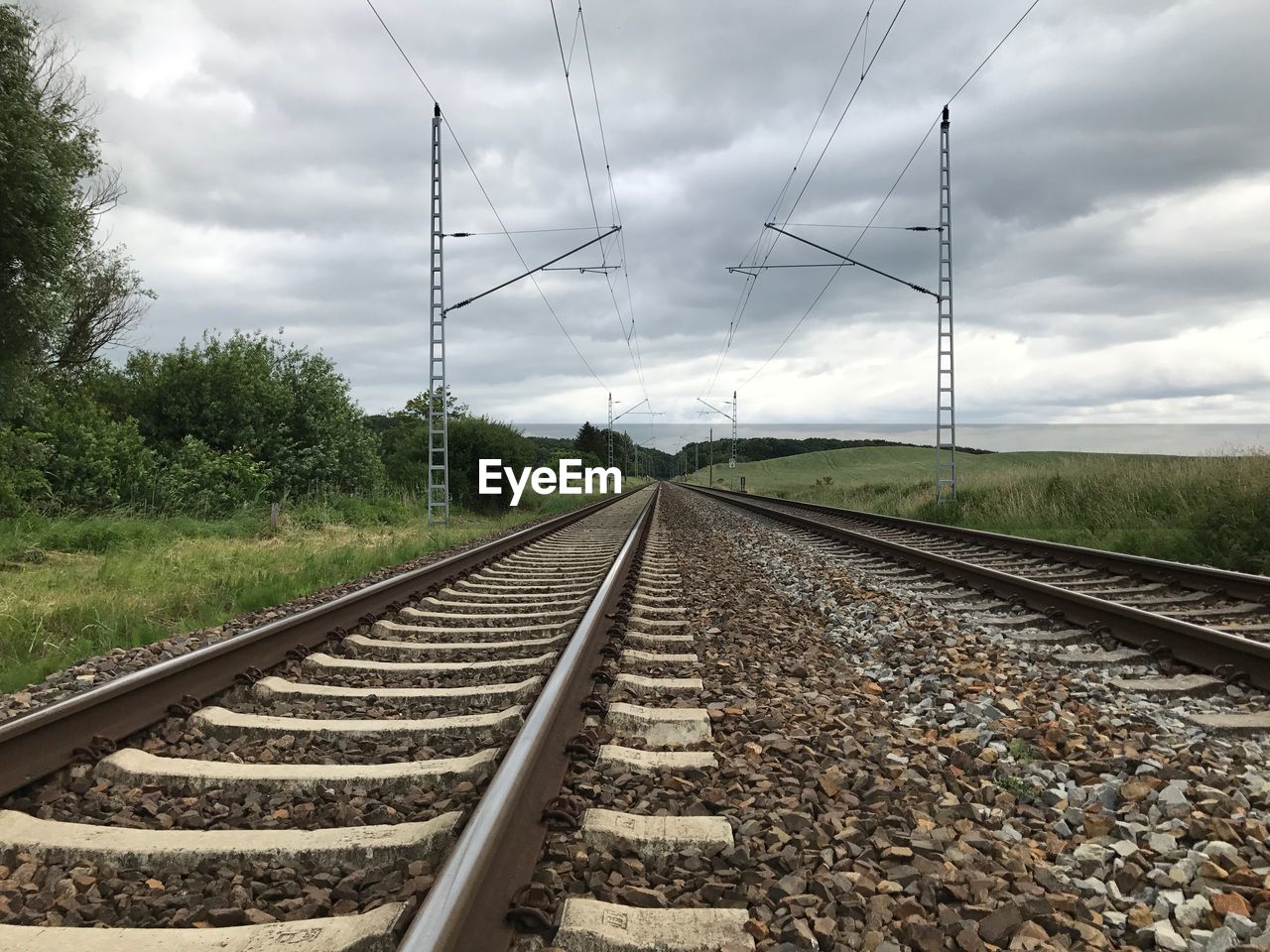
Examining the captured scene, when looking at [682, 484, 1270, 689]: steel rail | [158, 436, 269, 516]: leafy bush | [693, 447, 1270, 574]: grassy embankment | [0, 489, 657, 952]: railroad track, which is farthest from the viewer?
[158, 436, 269, 516]: leafy bush

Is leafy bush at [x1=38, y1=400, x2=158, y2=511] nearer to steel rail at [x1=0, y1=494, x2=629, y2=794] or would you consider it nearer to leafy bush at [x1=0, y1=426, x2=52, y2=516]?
leafy bush at [x1=0, y1=426, x2=52, y2=516]

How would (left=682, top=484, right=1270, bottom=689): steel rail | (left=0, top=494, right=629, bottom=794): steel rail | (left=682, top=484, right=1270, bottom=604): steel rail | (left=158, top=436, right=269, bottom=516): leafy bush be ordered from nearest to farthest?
(left=0, top=494, right=629, bottom=794): steel rail → (left=682, top=484, right=1270, bottom=689): steel rail → (left=682, top=484, right=1270, bottom=604): steel rail → (left=158, top=436, right=269, bottom=516): leafy bush

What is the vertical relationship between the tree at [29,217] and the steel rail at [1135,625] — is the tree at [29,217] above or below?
above

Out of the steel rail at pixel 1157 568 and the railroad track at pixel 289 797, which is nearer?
the railroad track at pixel 289 797

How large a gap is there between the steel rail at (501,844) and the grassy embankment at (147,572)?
3.74 m

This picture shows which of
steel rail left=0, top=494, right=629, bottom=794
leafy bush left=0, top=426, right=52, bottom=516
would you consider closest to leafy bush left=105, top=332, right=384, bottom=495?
leafy bush left=0, top=426, right=52, bottom=516

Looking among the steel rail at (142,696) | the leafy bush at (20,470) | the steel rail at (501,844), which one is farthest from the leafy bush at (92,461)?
the steel rail at (501,844)

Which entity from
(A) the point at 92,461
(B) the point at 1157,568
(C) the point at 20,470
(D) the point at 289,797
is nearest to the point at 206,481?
(A) the point at 92,461

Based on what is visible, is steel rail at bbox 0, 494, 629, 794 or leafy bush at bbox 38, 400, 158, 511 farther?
leafy bush at bbox 38, 400, 158, 511

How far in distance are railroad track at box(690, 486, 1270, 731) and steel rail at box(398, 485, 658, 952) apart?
2.83 metres

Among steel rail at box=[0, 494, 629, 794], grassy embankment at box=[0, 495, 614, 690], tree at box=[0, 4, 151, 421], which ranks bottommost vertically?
grassy embankment at box=[0, 495, 614, 690]

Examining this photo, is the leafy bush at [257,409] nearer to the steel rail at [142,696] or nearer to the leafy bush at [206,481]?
the leafy bush at [206,481]

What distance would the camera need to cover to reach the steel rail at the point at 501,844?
5.61 feet

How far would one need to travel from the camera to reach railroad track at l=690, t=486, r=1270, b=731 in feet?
13.8
